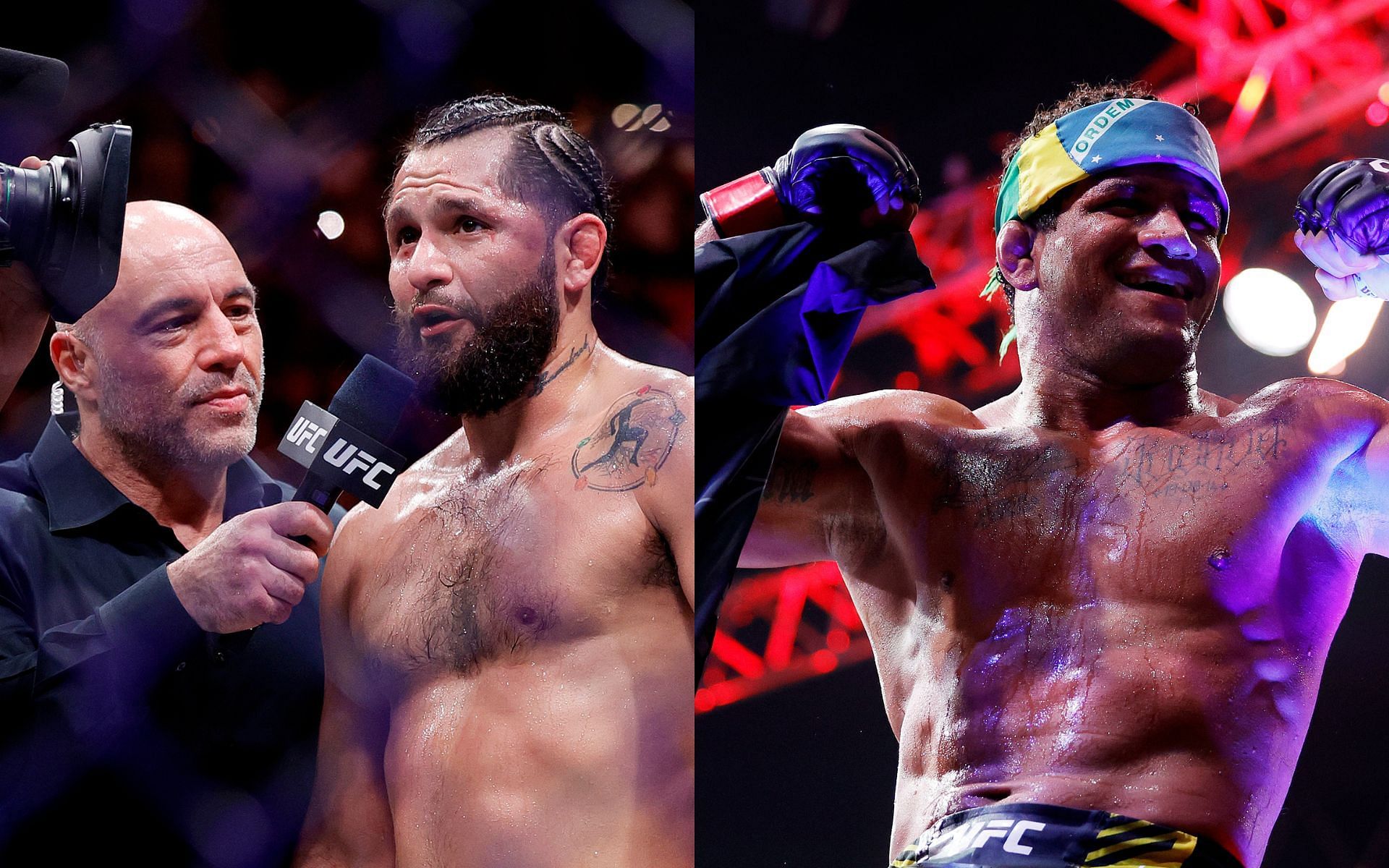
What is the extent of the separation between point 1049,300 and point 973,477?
30 cm

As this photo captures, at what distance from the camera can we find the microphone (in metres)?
1.47

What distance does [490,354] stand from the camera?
1.66 m

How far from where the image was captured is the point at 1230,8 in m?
2.27

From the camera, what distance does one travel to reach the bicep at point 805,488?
1905 millimetres

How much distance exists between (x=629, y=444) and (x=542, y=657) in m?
0.28

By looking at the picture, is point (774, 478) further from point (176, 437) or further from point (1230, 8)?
point (1230, 8)

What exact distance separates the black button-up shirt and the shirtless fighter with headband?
1.83 feet

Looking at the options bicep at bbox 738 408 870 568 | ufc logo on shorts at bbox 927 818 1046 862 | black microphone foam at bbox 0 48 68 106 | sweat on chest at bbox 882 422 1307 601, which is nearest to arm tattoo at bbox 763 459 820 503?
bicep at bbox 738 408 870 568

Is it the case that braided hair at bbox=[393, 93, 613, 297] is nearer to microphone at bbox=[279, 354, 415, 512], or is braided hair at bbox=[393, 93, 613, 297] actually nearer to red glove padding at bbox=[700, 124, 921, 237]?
red glove padding at bbox=[700, 124, 921, 237]

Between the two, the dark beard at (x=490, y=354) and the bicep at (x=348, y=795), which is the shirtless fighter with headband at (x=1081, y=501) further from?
the bicep at (x=348, y=795)

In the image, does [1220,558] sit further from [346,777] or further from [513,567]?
[346,777]

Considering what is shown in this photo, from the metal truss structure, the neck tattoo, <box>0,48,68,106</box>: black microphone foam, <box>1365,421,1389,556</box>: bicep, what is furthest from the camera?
the metal truss structure

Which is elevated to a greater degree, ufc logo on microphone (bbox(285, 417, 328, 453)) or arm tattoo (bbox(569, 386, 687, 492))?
arm tattoo (bbox(569, 386, 687, 492))

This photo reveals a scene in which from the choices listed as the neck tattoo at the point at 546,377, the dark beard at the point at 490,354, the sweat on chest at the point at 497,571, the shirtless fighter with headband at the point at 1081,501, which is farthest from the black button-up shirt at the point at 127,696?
the shirtless fighter with headband at the point at 1081,501
